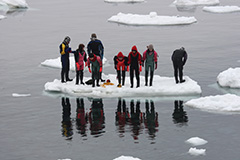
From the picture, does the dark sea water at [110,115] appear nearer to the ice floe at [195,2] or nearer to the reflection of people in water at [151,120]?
the reflection of people in water at [151,120]

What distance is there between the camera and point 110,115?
2141 centimetres

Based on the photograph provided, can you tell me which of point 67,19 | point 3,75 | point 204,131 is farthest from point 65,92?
point 67,19

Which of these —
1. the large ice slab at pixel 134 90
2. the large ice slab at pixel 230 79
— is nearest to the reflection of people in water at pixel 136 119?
the large ice slab at pixel 134 90

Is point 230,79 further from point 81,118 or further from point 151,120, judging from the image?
point 81,118

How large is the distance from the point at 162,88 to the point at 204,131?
16.8ft

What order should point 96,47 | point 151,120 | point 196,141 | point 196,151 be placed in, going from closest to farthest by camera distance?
point 196,151
point 196,141
point 151,120
point 96,47

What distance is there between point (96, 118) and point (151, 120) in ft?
7.59

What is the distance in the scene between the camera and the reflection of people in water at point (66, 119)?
19234mm

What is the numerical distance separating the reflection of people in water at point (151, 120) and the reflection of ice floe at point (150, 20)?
27199mm

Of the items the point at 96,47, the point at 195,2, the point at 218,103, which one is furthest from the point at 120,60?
the point at 195,2

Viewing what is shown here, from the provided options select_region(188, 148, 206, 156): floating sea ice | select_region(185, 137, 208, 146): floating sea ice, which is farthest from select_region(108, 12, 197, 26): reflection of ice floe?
select_region(188, 148, 206, 156): floating sea ice

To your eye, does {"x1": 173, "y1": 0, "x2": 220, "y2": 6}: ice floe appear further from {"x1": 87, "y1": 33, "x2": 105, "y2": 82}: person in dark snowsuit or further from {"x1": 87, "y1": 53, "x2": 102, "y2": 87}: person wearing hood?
{"x1": 87, "y1": 53, "x2": 102, "y2": 87}: person wearing hood

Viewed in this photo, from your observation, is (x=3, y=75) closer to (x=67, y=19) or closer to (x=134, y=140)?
(x=134, y=140)

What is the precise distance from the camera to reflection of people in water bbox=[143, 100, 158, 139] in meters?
19.3
